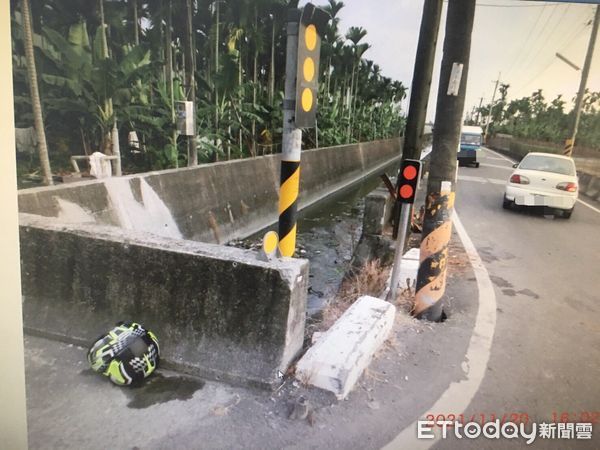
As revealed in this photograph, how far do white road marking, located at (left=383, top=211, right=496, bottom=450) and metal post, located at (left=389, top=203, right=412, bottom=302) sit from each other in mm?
805

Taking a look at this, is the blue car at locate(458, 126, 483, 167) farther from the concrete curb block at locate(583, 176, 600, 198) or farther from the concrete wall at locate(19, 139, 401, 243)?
the concrete wall at locate(19, 139, 401, 243)

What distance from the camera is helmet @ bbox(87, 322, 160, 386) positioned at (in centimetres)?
247

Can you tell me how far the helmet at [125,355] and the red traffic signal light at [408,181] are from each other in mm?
2471

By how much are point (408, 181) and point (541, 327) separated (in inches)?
73.9

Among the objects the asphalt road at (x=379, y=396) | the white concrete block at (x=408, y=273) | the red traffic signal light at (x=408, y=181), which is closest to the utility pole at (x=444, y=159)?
the red traffic signal light at (x=408, y=181)

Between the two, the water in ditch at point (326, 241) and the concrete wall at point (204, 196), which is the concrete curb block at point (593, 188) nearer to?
the water in ditch at point (326, 241)

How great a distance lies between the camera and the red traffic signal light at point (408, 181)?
12.2ft

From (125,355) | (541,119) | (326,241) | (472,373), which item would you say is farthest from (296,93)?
(541,119)

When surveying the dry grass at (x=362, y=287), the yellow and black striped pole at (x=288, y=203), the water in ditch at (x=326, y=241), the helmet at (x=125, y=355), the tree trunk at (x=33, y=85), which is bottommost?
the water in ditch at (x=326, y=241)

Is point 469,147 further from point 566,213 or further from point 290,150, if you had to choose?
point 290,150

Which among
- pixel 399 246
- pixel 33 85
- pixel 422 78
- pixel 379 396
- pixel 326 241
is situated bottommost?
pixel 326 241

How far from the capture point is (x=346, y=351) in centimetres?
268

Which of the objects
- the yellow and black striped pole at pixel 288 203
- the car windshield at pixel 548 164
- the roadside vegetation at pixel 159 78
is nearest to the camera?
the yellow and black striped pole at pixel 288 203

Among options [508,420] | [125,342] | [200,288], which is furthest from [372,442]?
[125,342]
